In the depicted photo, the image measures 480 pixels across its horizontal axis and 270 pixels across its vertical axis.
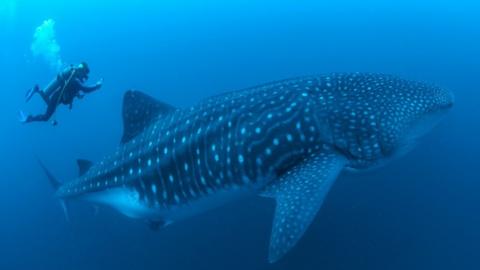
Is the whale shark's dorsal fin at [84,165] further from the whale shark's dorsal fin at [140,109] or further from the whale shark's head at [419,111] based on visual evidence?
the whale shark's head at [419,111]

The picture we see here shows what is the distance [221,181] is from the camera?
4.71 meters

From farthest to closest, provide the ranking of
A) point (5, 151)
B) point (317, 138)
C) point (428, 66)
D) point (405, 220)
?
1. point (5, 151)
2. point (428, 66)
3. point (405, 220)
4. point (317, 138)

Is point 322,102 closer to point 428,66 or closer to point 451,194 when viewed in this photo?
point 451,194

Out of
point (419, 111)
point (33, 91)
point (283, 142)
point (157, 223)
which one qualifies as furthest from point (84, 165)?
point (419, 111)

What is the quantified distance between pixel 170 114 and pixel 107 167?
118 centimetres

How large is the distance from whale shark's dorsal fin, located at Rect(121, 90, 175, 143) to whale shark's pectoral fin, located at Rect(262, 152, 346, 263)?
208 cm

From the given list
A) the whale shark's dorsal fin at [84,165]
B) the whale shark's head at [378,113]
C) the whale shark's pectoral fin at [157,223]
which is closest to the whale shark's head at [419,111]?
the whale shark's head at [378,113]

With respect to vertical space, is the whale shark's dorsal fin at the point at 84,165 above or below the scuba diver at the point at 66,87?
below

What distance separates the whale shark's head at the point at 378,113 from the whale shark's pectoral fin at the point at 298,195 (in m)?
0.26

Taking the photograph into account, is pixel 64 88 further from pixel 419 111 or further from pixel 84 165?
pixel 419 111

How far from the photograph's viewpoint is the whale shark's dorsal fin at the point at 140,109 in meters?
5.68

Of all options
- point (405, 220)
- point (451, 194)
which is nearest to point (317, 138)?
point (405, 220)

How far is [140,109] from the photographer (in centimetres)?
574

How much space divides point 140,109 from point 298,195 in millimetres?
2794
